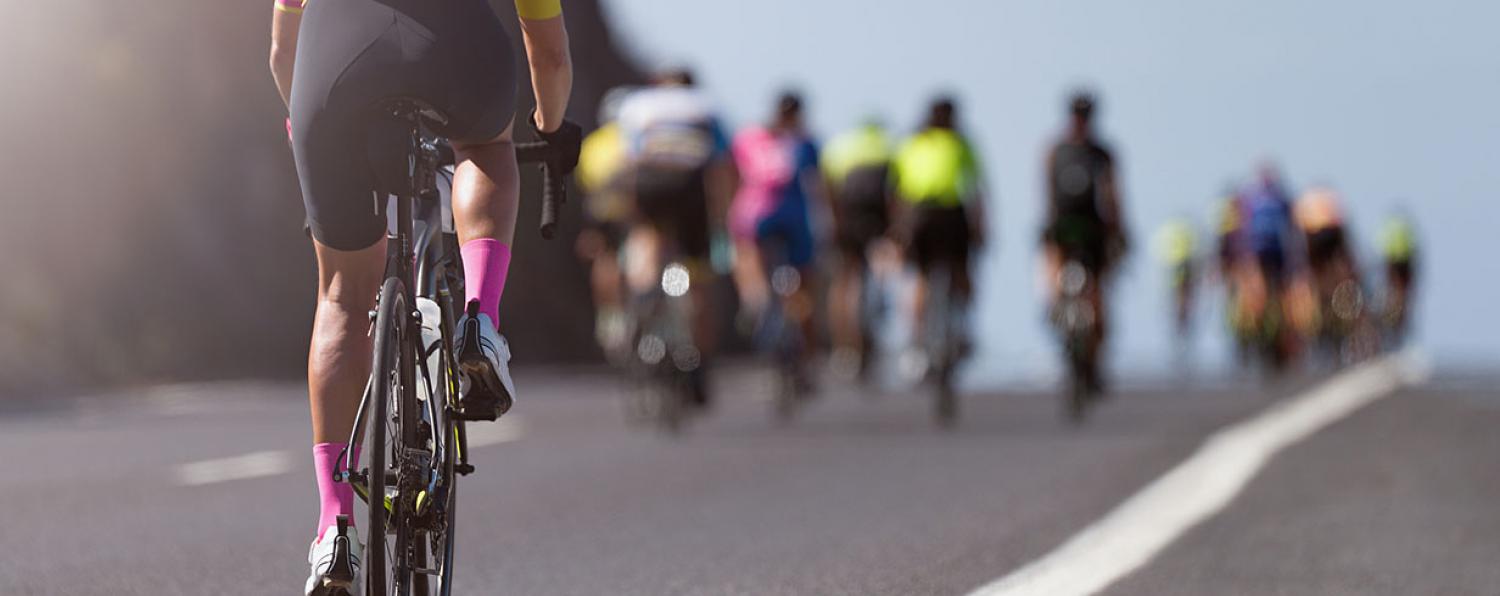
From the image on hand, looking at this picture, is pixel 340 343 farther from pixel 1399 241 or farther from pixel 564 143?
pixel 1399 241

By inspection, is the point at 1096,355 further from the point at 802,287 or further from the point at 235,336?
the point at 235,336

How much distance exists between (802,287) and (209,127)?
14.0 m

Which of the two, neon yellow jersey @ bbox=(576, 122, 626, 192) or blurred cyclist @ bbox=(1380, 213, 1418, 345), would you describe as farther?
blurred cyclist @ bbox=(1380, 213, 1418, 345)

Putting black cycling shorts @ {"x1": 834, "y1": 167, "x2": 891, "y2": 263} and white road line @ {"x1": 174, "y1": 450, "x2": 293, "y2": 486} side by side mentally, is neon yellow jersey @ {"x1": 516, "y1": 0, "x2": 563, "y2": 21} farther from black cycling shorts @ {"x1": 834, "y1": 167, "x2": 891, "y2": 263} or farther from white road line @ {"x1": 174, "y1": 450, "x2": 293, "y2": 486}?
black cycling shorts @ {"x1": 834, "y1": 167, "x2": 891, "y2": 263}

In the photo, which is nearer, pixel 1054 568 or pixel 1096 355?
pixel 1054 568

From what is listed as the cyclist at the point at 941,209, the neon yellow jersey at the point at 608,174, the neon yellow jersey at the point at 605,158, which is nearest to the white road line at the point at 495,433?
the neon yellow jersey at the point at 608,174

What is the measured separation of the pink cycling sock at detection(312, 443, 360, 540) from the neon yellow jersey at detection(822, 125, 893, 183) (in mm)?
15711

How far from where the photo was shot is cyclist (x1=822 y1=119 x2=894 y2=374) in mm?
20281

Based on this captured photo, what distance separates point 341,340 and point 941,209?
1060 centimetres

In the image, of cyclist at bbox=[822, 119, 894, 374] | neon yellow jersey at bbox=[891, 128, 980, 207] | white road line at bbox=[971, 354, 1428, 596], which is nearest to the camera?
white road line at bbox=[971, 354, 1428, 596]

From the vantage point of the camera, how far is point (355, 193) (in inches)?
181

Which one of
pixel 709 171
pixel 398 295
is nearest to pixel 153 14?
pixel 709 171

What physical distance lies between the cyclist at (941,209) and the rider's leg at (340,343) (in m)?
10.4

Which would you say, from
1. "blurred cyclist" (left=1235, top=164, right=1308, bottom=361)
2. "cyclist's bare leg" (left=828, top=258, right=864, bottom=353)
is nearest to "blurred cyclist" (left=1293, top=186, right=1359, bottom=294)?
"blurred cyclist" (left=1235, top=164, right=1308, bottom=361)
